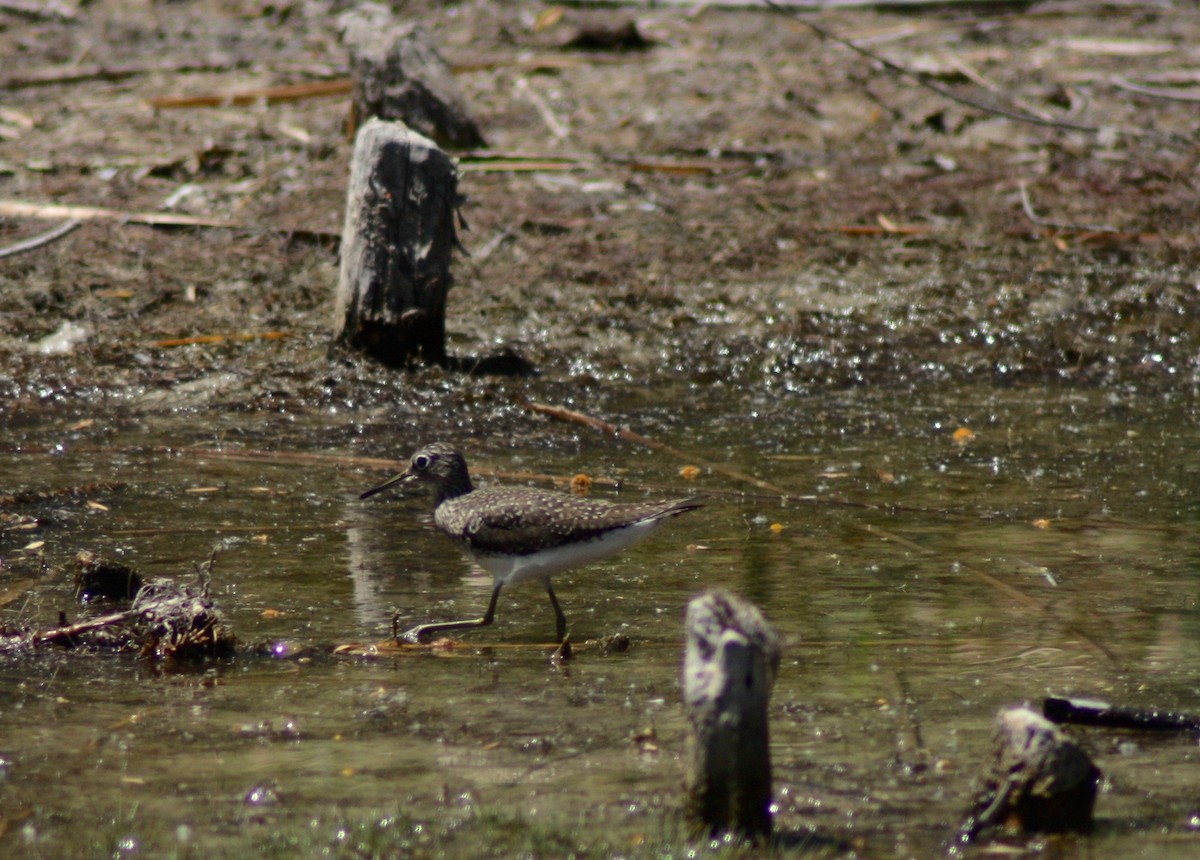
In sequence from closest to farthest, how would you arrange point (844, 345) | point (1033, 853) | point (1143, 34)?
1. point (1033, 853)
2. point (844, 345)
3. point (1143, 34)

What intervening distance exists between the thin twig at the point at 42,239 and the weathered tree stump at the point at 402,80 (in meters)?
2.63

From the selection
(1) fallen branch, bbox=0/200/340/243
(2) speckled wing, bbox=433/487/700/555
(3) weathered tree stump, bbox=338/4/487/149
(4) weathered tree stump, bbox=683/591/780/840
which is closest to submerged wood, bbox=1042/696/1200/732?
(4) weathered tree stump, bbox=683/591/780/840

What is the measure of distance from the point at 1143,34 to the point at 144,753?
15791 mm

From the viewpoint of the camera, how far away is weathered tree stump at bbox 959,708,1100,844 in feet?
13.5

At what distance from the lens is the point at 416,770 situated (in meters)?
4.75

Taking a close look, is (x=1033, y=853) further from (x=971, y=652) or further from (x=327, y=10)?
(x=327, y=10)

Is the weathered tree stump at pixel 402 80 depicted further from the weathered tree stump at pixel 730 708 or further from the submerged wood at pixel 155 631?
the weathered tree stump at pixel 730 708

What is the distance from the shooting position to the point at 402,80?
13203mm

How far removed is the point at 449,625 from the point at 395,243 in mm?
4417

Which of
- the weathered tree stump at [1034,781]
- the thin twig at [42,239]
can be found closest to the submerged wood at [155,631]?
the weathered tree stump at [1034,781]

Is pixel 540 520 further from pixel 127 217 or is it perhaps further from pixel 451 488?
pixel 127 217

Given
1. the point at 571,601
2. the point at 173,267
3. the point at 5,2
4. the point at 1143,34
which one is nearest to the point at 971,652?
the point at 571,601

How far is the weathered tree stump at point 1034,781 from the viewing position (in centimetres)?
412

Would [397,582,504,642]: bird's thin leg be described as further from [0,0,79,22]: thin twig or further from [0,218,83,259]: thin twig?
[0,0,79,22]: thin twig
